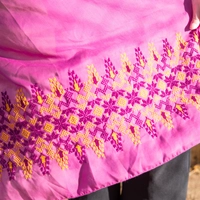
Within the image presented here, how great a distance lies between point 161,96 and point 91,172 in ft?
0.75

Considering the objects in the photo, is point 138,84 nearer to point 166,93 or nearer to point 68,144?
point 166,93

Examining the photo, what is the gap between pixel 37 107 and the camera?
0.90 meters

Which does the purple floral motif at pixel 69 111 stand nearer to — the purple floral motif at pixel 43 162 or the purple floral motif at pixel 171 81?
the purple floral motif at pixel 43 162

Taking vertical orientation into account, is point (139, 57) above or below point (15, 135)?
above

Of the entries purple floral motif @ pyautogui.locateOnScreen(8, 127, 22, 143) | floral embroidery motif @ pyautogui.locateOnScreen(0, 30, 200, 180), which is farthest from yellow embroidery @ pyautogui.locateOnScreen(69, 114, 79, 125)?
purple floral motif @ pyautogui.locateOnScreen(8, 127, 22, 143)

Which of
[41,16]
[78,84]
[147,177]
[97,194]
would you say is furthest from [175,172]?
[41,16]

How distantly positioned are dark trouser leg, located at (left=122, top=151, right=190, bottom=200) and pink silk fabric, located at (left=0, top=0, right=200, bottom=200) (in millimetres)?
137

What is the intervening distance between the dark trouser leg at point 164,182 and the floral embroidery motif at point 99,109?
0.17m

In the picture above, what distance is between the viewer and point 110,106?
0.92 m

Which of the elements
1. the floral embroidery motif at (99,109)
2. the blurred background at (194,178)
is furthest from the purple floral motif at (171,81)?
the blurred background at (194,178)

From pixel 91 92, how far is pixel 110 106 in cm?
5

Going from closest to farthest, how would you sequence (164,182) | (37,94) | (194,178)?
(37,94) < (164,182) < (194,178)

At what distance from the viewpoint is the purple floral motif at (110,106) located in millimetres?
921

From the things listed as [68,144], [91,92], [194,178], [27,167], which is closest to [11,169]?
[27,167]
